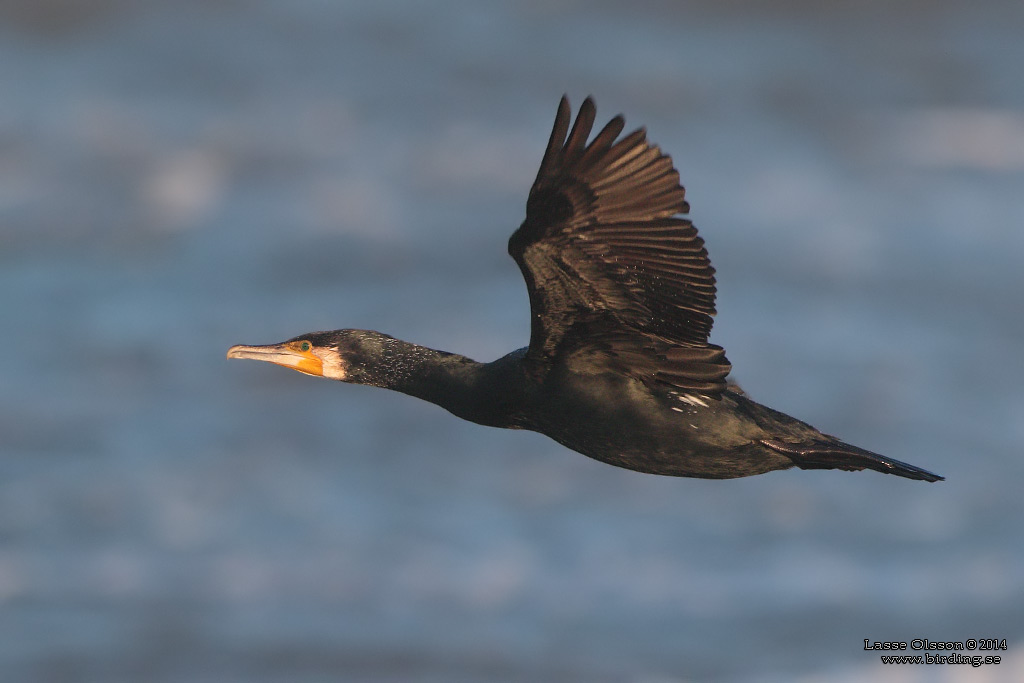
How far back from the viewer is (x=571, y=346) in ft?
31.1

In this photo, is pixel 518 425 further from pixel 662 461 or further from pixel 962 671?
pixel 962 671

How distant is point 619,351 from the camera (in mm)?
9438

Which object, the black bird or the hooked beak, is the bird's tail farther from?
the hooked beak

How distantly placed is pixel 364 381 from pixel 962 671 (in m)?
13.7

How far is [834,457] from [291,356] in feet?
10.7

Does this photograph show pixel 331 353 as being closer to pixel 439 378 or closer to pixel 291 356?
pixel 291 356

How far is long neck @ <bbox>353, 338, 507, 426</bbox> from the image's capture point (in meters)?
9.96

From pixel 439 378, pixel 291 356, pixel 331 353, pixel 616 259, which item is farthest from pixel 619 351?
pixel 291 356

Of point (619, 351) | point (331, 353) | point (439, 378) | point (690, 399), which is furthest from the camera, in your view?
point (331, 353)

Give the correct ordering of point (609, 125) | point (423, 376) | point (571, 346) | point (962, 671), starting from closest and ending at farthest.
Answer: point (609, 125), point (571, 346), point (423, 376), point (962, 671)

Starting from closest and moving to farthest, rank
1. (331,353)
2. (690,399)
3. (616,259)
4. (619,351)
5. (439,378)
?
1. (616,259)
2. (619,351)
3. (690,399)
4. (439,378)
5. (331,353)

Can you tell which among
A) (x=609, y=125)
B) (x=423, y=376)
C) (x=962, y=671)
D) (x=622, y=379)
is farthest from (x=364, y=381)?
(x=962, y=671)

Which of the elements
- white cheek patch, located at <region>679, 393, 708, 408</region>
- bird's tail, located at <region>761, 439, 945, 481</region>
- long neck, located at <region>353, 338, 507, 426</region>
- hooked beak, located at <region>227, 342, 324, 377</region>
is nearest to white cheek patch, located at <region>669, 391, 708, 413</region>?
white cheek patch, located at <region>679, 393, 708, 408</region>

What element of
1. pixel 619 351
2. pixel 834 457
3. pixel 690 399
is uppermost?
pixel 619 351
